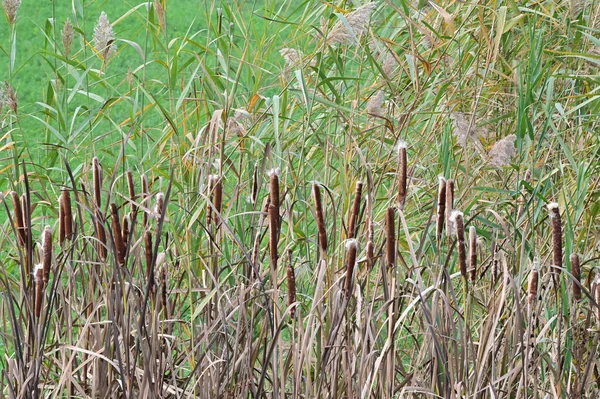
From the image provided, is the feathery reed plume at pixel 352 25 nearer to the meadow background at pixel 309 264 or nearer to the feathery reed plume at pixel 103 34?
the meadow background at pixel 309 264

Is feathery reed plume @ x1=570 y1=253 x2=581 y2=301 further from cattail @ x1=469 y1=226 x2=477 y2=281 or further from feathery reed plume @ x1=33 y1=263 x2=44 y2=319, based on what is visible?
feathery reed plume @ x1=33 y1=263 x2=44 y2=319

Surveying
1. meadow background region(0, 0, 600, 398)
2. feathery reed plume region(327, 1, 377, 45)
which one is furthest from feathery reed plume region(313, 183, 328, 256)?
feathery reed plume region(327, 1, 377, 45)

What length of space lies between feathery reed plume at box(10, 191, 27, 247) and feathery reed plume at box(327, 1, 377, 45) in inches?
26.9

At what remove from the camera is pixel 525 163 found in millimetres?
1961

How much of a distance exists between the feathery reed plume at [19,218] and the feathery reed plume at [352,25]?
0.68 meters

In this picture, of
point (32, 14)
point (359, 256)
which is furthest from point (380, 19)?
point (32, 14)

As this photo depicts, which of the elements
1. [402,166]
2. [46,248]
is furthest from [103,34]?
[402,166]

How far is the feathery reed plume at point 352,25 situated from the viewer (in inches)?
67.1

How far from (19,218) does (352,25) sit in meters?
0.74

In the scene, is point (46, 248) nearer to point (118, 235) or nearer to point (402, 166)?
point (118, 235)

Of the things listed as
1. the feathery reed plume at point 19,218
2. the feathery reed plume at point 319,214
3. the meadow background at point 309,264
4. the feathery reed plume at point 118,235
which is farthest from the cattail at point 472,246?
the feathery reed plume at point 19,218

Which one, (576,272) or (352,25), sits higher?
(352,25)

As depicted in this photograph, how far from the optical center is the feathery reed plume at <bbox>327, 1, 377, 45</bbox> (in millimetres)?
1704

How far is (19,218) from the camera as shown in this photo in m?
1.40
